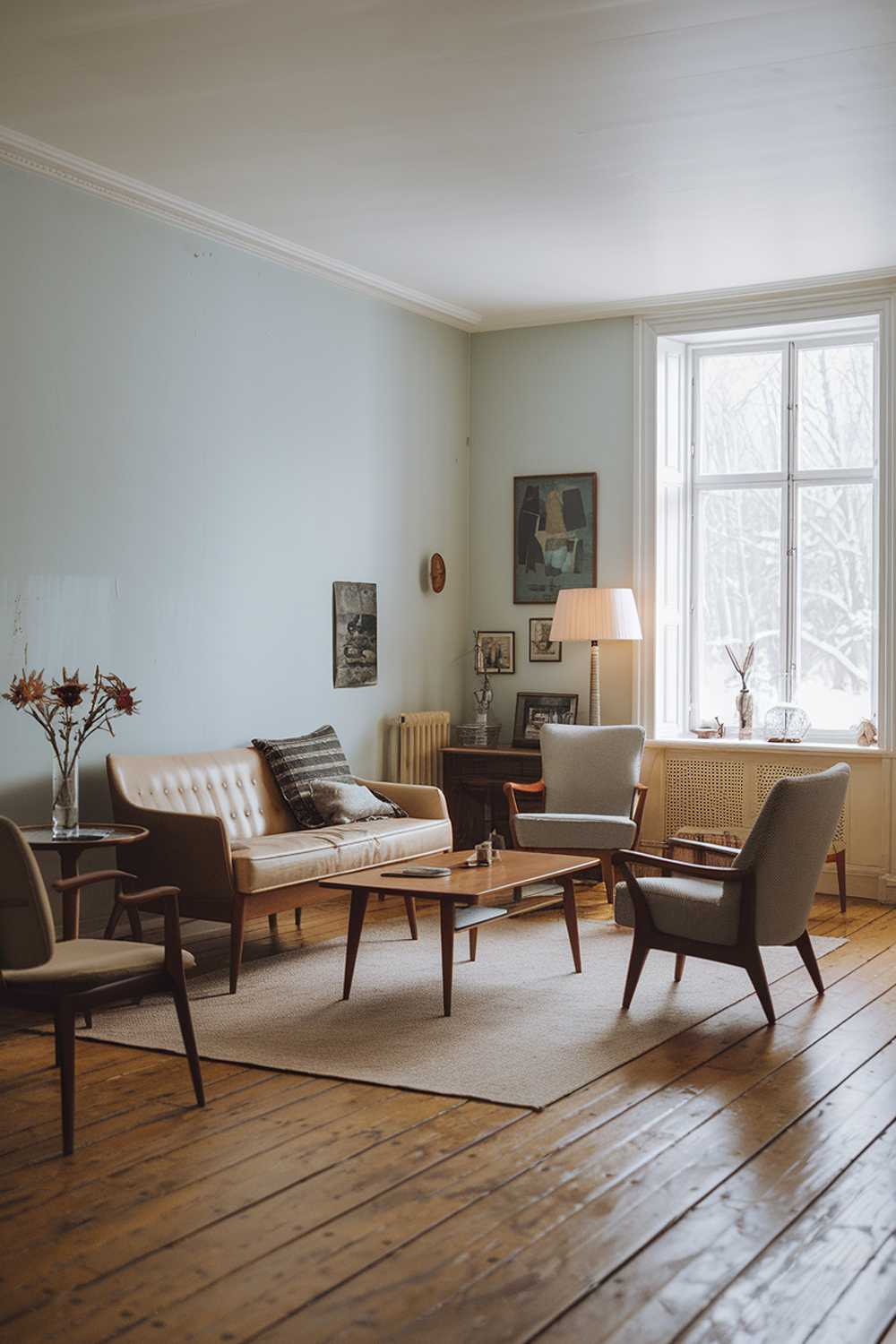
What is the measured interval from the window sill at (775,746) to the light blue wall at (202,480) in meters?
1.49

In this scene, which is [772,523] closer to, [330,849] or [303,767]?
[303,767]

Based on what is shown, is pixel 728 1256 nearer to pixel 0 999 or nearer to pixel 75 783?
pixel 0 999

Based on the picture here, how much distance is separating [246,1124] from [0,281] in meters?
3.43

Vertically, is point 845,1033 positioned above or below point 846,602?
below

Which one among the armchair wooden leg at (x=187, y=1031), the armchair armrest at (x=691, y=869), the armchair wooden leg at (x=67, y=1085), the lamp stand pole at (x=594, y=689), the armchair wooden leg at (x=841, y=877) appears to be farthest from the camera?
the lamp stand pole at (x=594, y=689)

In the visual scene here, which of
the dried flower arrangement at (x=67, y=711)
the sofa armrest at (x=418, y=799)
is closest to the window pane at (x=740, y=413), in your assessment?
the sofa armrest at (x=418, y=799)

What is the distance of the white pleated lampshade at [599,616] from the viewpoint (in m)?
7.66

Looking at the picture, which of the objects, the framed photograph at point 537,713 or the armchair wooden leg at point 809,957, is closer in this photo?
the armchair wooden leg at point 809,957

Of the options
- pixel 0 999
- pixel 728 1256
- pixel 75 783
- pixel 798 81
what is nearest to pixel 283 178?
pixel 798 81

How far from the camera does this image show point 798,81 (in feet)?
15.5

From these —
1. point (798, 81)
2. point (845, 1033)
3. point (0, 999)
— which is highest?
point (798, 81)

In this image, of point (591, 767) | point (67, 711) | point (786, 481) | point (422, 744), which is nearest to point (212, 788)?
point (67, 711)

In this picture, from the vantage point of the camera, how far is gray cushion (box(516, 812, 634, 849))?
688cm

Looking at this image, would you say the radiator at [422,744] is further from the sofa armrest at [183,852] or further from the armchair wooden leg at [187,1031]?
the armchair wooden leg at [187,1031]
